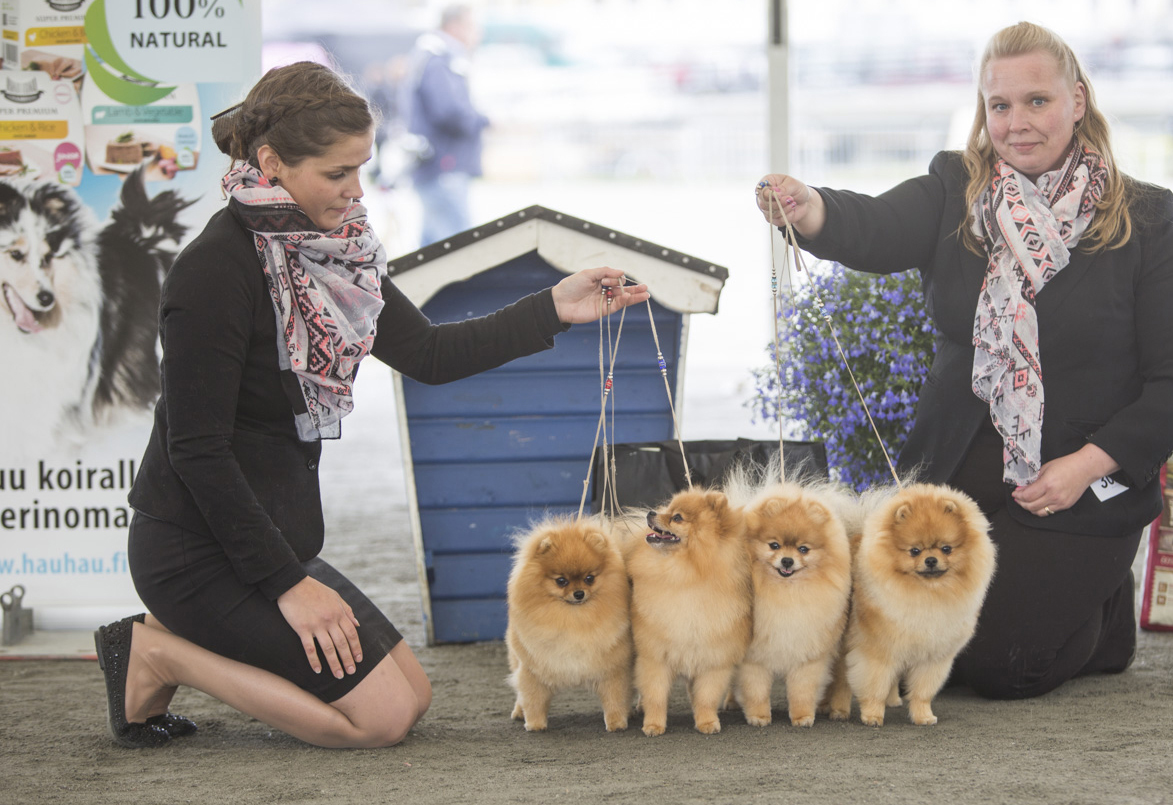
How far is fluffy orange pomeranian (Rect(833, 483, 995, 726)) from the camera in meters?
2.02

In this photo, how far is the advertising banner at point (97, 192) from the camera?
2.88 m

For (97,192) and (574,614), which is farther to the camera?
(97,192)

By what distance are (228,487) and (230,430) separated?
11cm

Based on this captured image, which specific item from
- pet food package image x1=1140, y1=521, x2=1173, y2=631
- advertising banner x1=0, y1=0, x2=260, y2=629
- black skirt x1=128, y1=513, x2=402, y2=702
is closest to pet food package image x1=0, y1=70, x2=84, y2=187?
advertising banner x1=0, y1=0, x2=260, y2=629

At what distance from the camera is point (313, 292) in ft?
6.51

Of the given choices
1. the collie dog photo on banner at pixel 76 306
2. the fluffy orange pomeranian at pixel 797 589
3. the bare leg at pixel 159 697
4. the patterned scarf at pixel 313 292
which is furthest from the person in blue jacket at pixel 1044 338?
the collie dog photo on banner at pixel 76 306

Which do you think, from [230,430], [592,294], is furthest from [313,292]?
[592,294]

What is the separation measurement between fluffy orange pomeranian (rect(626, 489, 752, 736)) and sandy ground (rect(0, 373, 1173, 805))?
0.10m

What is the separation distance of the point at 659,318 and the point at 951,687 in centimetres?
120

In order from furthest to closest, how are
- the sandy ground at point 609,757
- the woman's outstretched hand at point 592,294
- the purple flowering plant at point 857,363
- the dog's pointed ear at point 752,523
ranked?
the purple flowering plant at point 857,363
the woman's outstretched hand at point 592,294
the dog's pointed ear at point 752,523
the sandy ground at point 609,757

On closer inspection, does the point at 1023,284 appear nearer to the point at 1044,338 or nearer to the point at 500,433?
the point at 1044,338

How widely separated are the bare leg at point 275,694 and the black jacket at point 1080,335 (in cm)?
129

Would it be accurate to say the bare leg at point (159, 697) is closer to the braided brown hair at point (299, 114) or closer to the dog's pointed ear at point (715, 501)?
the braided brown hair at point (299, 114)

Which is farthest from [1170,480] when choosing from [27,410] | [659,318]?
[27,410]
